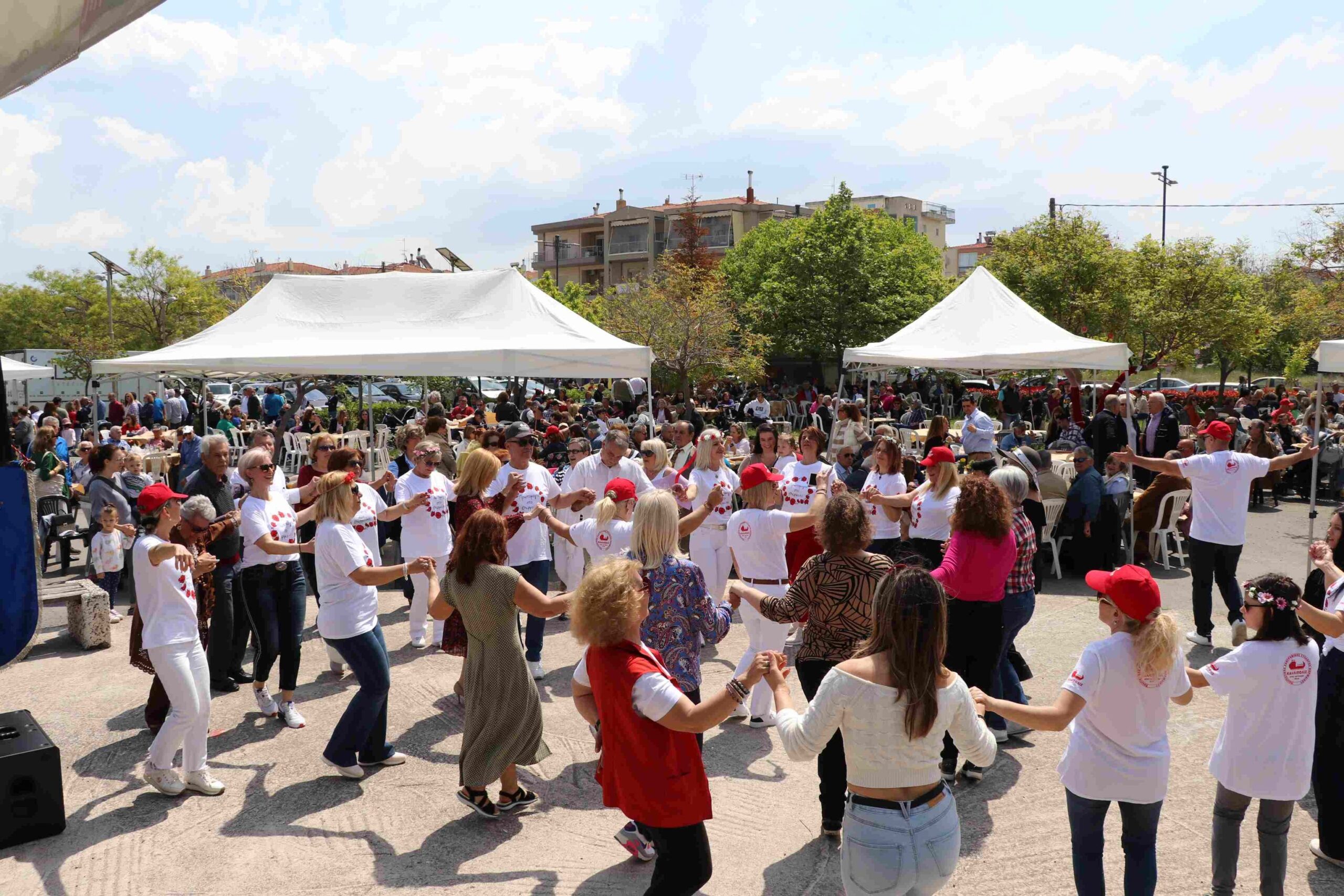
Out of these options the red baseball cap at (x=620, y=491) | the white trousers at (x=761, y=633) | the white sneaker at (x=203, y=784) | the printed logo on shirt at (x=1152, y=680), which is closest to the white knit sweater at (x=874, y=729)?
the printed logo on shirt at (x=1152, y=680)

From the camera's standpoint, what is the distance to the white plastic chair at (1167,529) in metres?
9.84

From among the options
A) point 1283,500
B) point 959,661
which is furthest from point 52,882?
point 1283,500

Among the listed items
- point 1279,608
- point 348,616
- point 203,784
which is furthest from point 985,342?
point 203,784

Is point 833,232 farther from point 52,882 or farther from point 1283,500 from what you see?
point 52,882

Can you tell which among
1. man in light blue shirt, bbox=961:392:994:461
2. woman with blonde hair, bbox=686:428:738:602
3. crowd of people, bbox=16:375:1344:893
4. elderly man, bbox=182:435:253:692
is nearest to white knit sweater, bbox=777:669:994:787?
crowd of people, bbox=16:375:1344:893

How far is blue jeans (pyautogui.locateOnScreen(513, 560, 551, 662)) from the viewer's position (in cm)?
657

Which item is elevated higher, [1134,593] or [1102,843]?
[1134,593]

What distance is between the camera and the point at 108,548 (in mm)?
8781

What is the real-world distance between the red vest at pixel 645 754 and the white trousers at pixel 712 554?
366 centimetres

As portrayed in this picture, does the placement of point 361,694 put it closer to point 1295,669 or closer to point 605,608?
point 605,608

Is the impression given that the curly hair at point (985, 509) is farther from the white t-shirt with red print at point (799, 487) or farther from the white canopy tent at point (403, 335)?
the white canopy tent at point (403, 335)

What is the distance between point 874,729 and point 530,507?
440cm

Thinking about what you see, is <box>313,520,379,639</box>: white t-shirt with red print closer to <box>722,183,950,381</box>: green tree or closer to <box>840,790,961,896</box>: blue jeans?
<box>840,790,961,896</box>: blue jeans

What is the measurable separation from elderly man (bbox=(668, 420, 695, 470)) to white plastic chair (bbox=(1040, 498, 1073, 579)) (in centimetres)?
354
